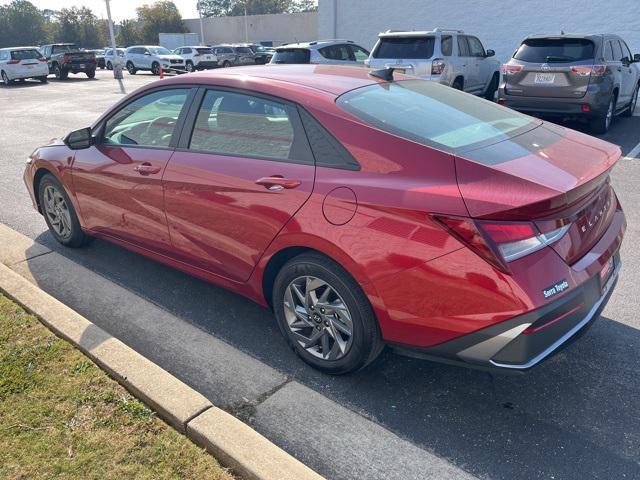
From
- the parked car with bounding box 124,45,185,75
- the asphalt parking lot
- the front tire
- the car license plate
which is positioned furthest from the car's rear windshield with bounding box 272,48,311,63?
the parked car with bounding box 124,45,185,75

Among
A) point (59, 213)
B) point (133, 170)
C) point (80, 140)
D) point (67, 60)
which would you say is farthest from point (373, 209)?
point (67, 60)

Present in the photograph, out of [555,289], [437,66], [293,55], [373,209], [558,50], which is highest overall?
[558,50]

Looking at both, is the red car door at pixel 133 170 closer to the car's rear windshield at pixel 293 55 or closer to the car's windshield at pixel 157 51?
the car's rear windshield at pixel 293 55

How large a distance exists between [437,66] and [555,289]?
9397mm

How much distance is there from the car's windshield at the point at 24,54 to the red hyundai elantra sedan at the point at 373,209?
981 inches

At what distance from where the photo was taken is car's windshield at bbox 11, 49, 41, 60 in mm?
24312

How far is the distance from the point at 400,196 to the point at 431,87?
149 centimetres

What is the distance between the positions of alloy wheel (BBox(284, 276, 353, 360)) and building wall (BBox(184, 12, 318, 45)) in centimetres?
5468

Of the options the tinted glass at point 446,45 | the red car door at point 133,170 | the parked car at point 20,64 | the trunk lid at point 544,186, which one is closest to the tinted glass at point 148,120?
the red car door at point 133,170

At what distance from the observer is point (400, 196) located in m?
2.48

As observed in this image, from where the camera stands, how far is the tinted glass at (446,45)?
36.5ft

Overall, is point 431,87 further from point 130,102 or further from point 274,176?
point 130,102

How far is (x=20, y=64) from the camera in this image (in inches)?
960

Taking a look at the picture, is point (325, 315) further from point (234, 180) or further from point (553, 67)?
point (553, 67)
